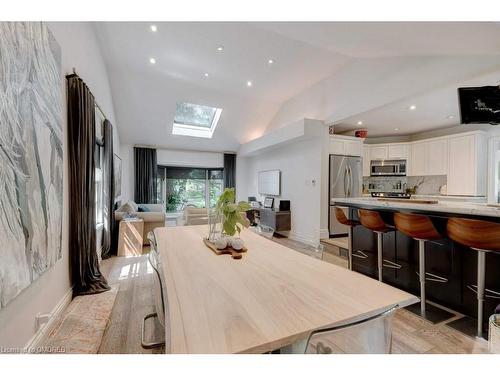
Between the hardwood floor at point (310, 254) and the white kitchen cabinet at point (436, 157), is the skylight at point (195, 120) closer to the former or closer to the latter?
the hardwood floor at point (310, 254)

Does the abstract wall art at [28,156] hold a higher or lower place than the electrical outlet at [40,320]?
higher

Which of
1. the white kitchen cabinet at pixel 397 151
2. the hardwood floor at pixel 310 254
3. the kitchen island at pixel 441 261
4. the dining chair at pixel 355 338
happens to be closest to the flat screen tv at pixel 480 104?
the kitchen island at pixel 441 261

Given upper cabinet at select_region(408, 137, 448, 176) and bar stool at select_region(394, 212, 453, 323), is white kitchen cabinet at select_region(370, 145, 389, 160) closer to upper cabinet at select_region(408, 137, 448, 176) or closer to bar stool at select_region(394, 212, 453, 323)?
upper cabinet at select_region(408, 137, 448, 176)

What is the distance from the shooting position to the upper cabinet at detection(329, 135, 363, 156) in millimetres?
4629

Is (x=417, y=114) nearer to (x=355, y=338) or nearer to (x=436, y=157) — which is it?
(x=436, y=157)

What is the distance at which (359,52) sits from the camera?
3.01 metres

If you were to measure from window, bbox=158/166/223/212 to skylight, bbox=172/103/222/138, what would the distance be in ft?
4.12

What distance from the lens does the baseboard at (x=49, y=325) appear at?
1.58 meters

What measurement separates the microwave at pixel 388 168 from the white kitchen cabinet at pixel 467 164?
0.89m

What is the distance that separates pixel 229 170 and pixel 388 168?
4465mm

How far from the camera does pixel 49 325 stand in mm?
1822

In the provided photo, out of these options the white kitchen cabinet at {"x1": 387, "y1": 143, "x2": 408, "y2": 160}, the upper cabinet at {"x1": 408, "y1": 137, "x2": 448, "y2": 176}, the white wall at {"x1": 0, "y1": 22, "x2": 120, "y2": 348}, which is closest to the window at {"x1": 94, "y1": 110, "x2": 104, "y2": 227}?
the white wall at {"x1": 0, "y1": 22, "x2": 120, "y2": 348}
